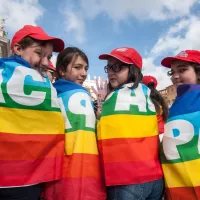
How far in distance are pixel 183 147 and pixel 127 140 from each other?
423mm

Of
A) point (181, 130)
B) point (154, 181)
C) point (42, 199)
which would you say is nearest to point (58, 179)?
point (42, 199)

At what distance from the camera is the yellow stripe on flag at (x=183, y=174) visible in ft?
6.01

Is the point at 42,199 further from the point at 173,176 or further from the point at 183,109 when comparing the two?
the point at 183,109

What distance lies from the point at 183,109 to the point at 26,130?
119cm

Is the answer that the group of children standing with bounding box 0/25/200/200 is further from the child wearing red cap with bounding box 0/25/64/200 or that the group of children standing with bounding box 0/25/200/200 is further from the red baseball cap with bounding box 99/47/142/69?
the red baseball cap with bounding box 99/47/142/69

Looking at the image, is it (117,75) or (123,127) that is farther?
(117,75)

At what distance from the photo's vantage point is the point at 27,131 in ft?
5.80

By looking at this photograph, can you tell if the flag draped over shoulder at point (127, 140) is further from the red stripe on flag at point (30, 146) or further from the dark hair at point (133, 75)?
the red stripe on flag at point (30, 146)

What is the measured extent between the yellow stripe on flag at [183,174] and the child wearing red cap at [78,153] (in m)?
0.52

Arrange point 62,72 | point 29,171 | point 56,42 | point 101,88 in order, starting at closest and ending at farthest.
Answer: point 29,171 < point 56,42 < point 62,72 < point 101,88

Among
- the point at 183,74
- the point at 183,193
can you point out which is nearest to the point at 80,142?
the point at 183,193

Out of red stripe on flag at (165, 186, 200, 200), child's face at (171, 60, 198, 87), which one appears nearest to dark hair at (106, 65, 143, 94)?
child's face at (171, 60, 198, 87)

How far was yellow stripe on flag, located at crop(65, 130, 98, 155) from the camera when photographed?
1.88m

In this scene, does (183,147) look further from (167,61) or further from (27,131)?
(27,131)
